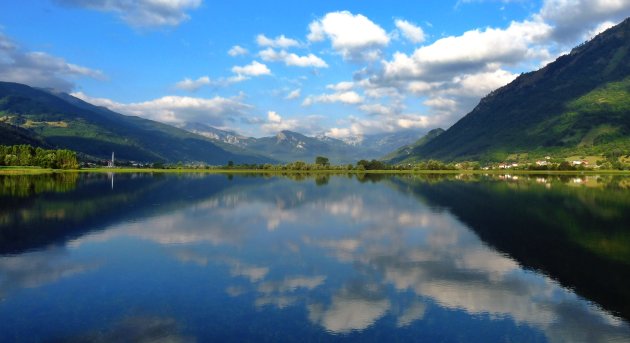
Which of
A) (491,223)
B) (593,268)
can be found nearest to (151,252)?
(593,268)

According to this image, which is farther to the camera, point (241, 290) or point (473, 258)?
point (473, 258)

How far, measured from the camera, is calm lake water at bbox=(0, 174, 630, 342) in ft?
76.1

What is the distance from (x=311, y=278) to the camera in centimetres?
3338

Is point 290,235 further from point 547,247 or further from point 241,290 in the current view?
point 547,247

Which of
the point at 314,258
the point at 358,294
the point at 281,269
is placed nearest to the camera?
the point at 358,294

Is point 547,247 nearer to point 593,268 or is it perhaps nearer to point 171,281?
point 593,268

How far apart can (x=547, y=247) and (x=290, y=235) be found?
28.5 metres

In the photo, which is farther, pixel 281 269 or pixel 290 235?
pixel 290 235

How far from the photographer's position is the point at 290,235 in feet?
175

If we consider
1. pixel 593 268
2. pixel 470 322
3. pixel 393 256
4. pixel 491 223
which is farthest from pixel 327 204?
pixel 470 322

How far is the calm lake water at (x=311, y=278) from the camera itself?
23203 mm

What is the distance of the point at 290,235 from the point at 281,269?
55.7ft

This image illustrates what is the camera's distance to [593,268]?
121 ft

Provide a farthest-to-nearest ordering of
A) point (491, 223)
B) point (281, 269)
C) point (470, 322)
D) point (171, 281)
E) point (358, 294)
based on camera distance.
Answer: point (491, 223)
point (281, 269)
point (171, 281)
point (358, 294)
point (470, 322)
